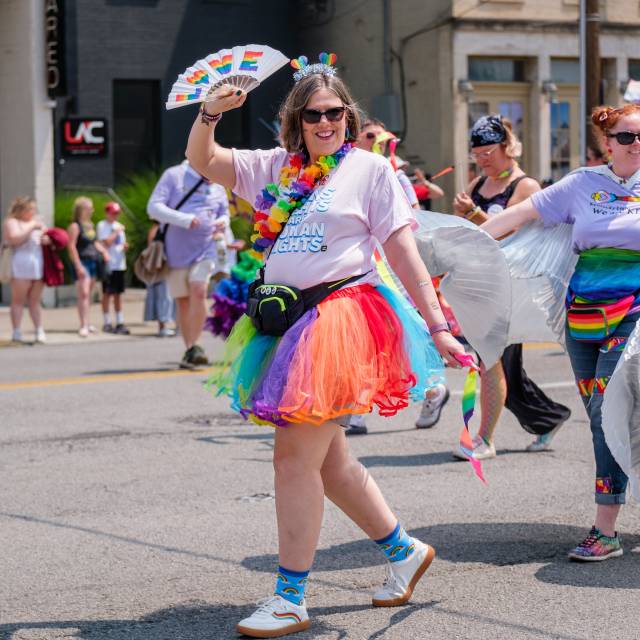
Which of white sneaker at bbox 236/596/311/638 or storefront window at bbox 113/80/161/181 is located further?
storefront window at bbox 113/80/161/181

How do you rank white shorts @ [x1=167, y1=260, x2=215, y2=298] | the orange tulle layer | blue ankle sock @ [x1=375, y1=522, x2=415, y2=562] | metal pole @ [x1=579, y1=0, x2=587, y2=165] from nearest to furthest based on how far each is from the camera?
the orange tulle layer → blue ankle sock @ [x1=375, y1=522, x2=415, y2=562] → white shorts @ [x1=167, y1=260, x2=215, y2=298] → metal pole @ [x1=579, y1=0, x2=587, y2=165]

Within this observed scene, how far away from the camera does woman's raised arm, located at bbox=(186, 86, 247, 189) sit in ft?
15.2

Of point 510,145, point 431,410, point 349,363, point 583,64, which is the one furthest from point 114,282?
point 349,363

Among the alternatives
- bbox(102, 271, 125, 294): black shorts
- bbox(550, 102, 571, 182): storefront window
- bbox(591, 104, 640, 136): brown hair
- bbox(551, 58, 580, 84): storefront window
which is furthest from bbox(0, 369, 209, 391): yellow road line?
bbox(551, 58, 580, 84): storefront window

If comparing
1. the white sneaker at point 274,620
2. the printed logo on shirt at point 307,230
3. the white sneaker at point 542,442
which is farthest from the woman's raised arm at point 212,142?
the white sneaker at point 542,442

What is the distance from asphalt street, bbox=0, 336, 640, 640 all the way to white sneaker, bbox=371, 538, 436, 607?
0.17 feet

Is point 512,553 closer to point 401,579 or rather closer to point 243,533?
point 401,579

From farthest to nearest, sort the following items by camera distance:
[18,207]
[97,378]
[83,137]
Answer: [83,137] < [18,207] < [97,378]

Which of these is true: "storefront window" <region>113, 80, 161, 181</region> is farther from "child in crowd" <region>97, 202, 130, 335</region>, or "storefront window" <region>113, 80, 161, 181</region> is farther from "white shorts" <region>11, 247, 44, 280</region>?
"white shorts" <region>11, 247, 44, 280</region>

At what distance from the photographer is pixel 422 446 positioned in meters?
8.36

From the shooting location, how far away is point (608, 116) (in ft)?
18.4

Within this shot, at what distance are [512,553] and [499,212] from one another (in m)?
2.30

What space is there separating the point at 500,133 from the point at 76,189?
16930mm

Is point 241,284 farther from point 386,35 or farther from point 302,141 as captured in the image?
point 386,35
